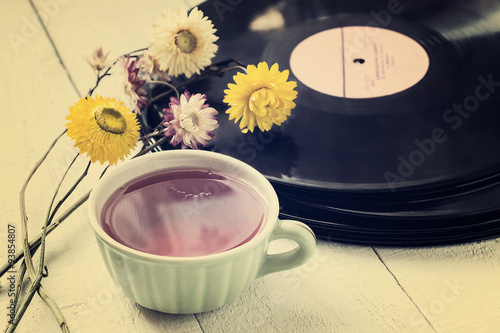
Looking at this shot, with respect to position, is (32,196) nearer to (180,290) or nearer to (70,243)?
(70,243)

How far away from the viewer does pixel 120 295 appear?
16.9 inches

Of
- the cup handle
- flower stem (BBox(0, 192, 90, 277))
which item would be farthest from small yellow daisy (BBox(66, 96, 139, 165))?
the cup handle

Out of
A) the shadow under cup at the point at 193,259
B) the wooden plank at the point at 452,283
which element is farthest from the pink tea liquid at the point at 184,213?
the wooden plank at the point at 452,283

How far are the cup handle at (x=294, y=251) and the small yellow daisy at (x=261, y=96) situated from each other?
→ 13 cm

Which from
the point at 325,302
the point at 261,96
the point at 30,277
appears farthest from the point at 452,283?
the point at 30,277

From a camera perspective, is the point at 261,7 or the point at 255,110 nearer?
the point at 255,110

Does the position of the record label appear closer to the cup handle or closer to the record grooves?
the record grooves

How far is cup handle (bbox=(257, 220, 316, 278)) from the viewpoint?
15.4 inches

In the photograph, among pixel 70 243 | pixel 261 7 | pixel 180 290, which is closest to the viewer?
→ pixel 180 290

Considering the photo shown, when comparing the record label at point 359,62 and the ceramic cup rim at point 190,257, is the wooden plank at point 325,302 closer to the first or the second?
the ceramic cup rim at point 190,257

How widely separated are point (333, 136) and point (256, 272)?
0.53ft

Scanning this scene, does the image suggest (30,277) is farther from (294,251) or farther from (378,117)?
(378,117)

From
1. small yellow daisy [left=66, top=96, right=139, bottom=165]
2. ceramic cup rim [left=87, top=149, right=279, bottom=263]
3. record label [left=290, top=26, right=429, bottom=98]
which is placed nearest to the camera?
ceramic cup rim [left=87, top=149, right=279, bottom=263]

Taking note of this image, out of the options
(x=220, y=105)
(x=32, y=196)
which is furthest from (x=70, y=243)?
(x=220, y=105)
